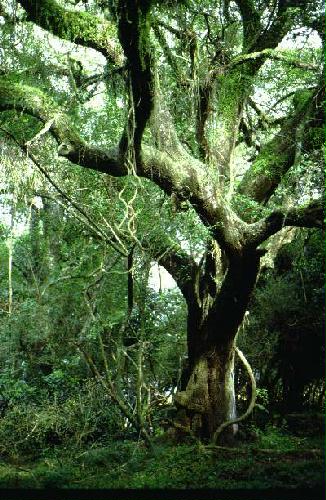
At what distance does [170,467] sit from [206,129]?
15.0ft

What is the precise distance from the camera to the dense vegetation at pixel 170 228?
5527mm

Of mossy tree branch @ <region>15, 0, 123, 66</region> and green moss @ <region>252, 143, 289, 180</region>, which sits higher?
mossy tree branch @ <region>15, 0, 123, 66</region>

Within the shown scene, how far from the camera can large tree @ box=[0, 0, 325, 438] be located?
5750mm

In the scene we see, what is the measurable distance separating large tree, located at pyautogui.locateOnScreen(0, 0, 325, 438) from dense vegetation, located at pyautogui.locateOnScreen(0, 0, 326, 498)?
0.03 meters

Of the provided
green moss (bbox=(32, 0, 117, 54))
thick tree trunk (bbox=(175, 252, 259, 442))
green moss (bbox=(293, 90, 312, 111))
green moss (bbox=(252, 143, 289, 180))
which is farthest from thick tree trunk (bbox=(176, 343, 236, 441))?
green moss (bbox=(32, 0, 117, 54))

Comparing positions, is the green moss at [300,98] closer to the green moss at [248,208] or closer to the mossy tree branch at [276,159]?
the mossy tree branch at [276,159]

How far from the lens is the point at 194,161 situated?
6168 mm

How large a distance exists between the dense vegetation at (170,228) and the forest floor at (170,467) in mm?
43

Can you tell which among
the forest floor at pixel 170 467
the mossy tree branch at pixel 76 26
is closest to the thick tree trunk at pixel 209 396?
the forest floor at pixel 170 467

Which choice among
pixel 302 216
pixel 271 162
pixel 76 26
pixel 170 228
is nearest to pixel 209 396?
pixel 170 228

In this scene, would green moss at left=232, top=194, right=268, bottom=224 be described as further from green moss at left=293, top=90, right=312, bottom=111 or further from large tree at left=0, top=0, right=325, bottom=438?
green moss at left=293, top=90, right=312, bottom=111

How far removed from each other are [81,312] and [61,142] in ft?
15.2

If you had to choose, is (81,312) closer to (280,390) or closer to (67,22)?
(280,390)

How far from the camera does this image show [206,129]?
7.20 m
